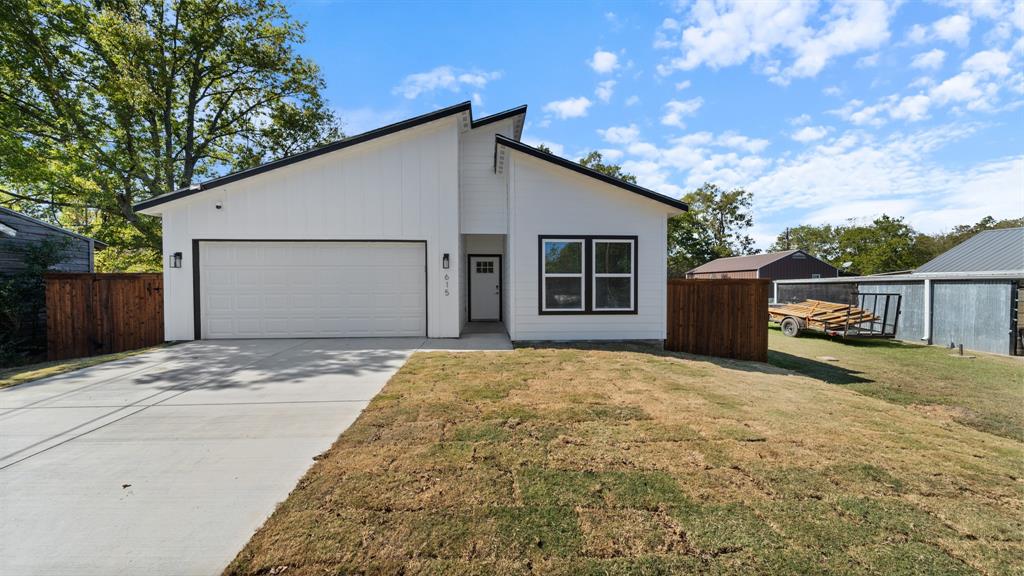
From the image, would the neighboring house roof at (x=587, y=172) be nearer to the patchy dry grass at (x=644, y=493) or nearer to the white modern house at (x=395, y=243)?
the white modern house at (x=395, y=243)

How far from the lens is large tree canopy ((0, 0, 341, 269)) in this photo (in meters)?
12.6

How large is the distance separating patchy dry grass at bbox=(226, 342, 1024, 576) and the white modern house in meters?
4.16

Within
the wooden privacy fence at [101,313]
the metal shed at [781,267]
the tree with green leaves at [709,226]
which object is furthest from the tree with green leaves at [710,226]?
the wooden privacy fence at [101,313]

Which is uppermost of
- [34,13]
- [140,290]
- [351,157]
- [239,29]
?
[239,29]

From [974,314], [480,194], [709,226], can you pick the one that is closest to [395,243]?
[480,194]

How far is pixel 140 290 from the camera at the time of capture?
871 cm

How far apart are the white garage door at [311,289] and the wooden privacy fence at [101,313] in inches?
64.1

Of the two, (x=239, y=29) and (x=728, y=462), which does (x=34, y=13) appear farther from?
(x=728, y=462)

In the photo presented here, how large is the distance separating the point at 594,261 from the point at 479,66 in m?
8.46

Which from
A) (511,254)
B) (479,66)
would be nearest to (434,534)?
(511,254)

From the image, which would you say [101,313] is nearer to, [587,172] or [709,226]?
[587,172]

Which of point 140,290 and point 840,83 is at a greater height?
point 840,83

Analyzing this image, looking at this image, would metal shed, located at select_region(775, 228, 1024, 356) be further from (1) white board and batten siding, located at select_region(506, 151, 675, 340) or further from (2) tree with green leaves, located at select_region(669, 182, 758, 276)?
(2) tree with green leaves, located at select_region(669, 182, 758, 276)

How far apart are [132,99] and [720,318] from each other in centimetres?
2021
